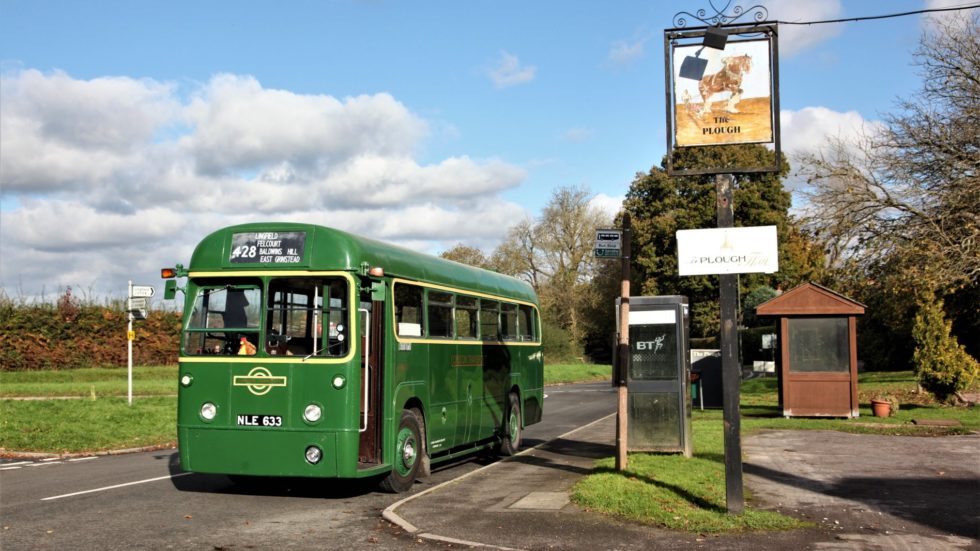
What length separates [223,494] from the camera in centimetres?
1219

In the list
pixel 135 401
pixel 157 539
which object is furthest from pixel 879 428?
pixel 135 401

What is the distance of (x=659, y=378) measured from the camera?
48.1ft

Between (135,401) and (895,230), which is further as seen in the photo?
(895,230)

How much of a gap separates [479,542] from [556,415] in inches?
787

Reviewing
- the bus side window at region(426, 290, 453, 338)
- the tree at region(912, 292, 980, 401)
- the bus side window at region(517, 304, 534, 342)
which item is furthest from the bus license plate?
the tree at region(912, 292, 980, 401)

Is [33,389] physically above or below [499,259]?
below

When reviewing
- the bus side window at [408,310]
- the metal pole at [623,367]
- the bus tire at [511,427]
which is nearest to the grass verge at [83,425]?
the bus tire at [511,427]

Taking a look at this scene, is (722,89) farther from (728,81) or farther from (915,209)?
(915,209)

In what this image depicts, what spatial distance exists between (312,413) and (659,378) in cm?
591

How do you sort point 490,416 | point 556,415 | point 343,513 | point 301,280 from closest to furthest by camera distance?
point 343,513 → point 301,280 → point 490,416 → point 556,415

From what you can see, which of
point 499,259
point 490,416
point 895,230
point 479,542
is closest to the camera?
point 479,542

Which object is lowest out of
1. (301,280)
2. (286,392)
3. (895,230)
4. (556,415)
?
(556,415)

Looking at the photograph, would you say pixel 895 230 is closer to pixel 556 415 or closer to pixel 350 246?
pixel 556 415

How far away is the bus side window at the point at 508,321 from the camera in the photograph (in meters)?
17.2
